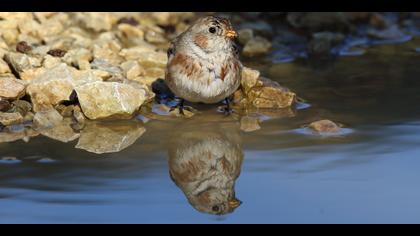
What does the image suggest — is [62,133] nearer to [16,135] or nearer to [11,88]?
[16,135]

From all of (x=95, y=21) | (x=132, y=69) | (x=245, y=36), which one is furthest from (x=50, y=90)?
(x=245, y=36)

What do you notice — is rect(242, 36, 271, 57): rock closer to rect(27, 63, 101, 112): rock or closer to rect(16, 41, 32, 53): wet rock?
rect(16, 41, 32, 53): wet rock

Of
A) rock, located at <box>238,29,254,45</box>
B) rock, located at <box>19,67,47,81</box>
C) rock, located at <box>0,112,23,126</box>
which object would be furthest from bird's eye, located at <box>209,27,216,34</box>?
rock, located at <box>238,29,254,45</box>

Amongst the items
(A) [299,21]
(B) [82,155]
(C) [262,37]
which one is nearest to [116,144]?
(B) [82,155]

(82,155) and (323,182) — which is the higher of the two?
(323,182)

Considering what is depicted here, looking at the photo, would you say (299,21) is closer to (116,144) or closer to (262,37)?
(262,37)
